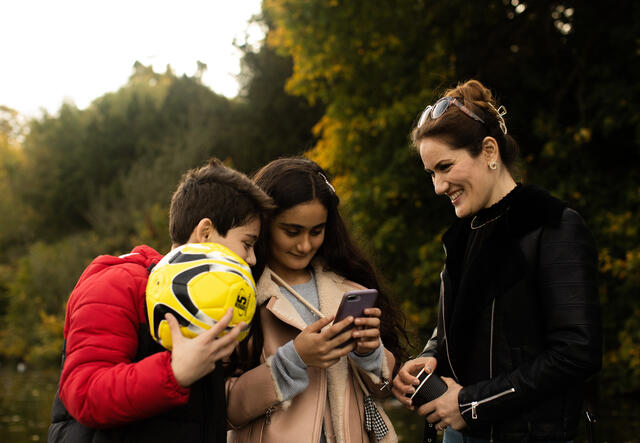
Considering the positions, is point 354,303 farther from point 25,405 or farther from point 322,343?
point 25,405

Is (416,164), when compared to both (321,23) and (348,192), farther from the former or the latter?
(321,23)

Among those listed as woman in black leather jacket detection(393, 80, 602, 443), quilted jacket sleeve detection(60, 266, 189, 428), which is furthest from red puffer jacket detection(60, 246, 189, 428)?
woman in black leather jacket detection(393, 80, 602, 443)

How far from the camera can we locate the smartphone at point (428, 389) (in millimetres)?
2592

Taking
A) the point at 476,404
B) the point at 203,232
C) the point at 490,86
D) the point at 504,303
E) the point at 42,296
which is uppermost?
the point at 490,86

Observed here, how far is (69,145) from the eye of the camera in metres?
28.8

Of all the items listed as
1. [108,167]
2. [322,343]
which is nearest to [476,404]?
[322,343]

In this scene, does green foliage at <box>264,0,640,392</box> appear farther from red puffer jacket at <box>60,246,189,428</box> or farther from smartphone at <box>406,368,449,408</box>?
red puffer jacket at <box>60,246,189,428</box>

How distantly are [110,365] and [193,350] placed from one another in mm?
278

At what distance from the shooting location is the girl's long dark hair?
119 inches

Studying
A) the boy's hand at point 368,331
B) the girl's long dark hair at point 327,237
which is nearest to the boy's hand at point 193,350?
the boy's hand at point 368,331

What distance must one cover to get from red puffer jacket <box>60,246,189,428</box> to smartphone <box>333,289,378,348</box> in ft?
2.40

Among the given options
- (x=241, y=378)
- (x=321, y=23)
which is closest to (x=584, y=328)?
(x=241, y=378)

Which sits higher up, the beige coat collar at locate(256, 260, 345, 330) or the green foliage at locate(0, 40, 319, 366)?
the green foliage at locate(0, 40, 319, 366)

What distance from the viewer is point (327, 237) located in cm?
330
